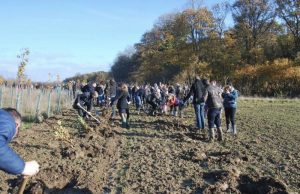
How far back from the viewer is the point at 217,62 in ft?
188

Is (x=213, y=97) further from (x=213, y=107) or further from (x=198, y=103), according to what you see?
(x=198, y=103)

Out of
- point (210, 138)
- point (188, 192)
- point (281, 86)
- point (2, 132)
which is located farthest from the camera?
point (281, 86)

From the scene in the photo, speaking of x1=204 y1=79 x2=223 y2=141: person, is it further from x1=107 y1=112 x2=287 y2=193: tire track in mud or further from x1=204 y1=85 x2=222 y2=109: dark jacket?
x1=107 y1=112 x2=287 y2=193: tire track in mud

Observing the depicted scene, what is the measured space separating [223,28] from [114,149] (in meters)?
46.9

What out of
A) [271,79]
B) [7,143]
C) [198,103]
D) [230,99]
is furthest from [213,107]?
[271,79]

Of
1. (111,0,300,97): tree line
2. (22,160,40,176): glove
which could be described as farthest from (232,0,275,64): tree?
(22,160,40,176): glove

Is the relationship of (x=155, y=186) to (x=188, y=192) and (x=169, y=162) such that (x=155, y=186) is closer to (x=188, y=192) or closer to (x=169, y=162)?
(x=188, y=192)

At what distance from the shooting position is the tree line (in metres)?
51.9

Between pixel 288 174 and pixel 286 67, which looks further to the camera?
pixel 286 67

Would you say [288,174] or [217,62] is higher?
[217,62]

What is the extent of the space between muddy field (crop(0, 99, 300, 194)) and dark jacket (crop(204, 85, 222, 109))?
1143 mm

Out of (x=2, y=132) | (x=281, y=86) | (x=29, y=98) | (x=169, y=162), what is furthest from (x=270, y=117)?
(x=281, y=86)

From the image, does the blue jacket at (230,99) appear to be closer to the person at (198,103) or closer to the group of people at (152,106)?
the group of people at (152,106)

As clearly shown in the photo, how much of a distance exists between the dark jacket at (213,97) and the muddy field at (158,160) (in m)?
1.14
